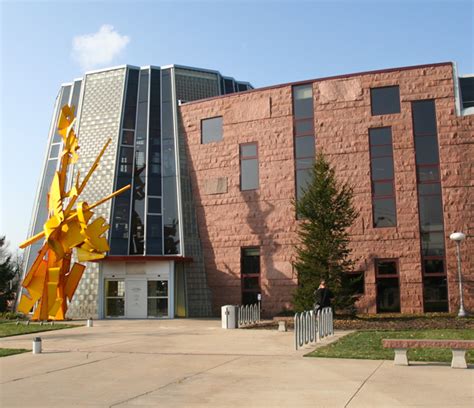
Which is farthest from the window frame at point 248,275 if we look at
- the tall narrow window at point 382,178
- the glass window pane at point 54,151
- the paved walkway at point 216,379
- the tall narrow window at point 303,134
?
the paved walkway at point 216,379

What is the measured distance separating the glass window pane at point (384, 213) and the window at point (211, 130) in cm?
943

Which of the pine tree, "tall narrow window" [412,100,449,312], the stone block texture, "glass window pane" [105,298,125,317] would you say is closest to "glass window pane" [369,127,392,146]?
"tall narrow window" [412,100,449,312]

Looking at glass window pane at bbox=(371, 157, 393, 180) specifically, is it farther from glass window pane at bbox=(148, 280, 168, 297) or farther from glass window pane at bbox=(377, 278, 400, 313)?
glass window pane at bbox=(148, 280, 168, 297)

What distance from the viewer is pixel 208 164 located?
99.2 ft

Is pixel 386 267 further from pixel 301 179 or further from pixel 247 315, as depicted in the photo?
pixel 247 315

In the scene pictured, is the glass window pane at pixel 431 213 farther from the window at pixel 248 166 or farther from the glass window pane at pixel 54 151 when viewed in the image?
the glass window pane at pixel 54 151

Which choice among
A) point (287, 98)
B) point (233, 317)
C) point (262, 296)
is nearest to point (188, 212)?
point (262, 296)

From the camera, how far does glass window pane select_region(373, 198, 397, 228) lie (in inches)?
1038

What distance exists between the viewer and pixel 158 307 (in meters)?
28.2

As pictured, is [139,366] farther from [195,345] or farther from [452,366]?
[452,366]

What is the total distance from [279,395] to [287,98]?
73.9 ft

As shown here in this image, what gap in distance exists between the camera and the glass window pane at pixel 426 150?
26.2 m

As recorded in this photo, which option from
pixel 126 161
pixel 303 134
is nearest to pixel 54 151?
pixel 126 161

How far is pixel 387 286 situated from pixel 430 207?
431cm
